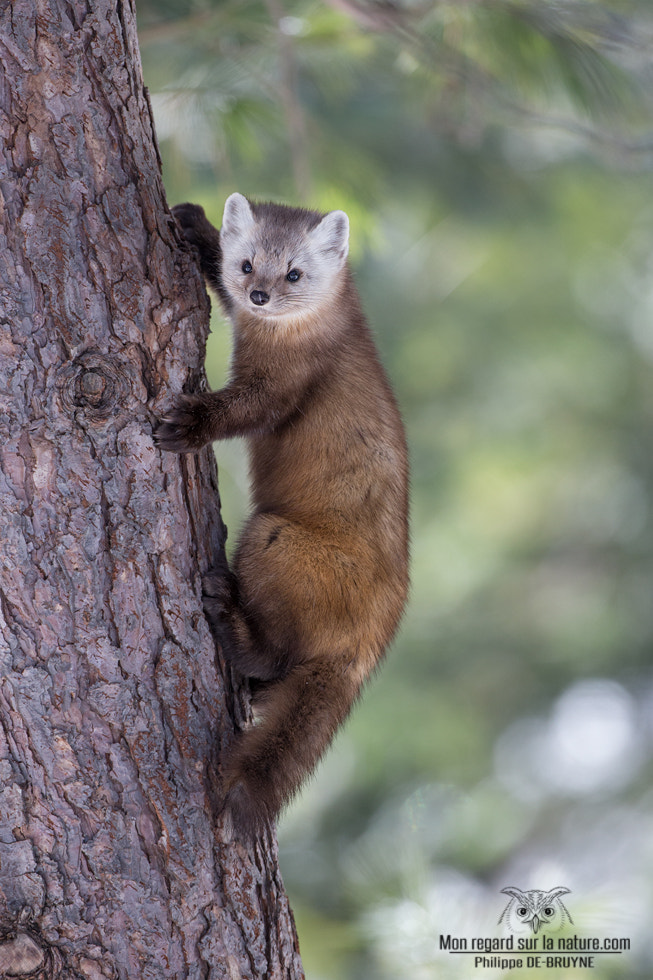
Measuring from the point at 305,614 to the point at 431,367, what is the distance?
15.0 ft

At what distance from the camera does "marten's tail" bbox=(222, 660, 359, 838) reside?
2123 millimetres

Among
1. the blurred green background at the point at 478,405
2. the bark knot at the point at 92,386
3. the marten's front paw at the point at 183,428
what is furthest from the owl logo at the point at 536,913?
the bark knot at the point at 92,386

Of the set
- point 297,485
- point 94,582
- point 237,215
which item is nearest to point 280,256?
point 237,215

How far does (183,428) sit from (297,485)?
2.29 ft

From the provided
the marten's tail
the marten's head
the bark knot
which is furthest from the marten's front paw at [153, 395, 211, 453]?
the marten's head

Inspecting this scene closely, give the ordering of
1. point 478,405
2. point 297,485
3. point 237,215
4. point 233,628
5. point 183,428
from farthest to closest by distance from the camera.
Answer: point 478,405 < point 237,215 < point 297,485 < point 233,628 < point 183,428

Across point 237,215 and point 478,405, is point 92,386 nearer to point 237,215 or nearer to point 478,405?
point 237,215

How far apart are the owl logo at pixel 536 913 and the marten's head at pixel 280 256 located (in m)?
2.01

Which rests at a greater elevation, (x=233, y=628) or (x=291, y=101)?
(x=291, y=101)

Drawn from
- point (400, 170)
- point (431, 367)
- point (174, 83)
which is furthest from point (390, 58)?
point (431, 367)

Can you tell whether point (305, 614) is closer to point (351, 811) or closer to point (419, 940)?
point (419, 940)

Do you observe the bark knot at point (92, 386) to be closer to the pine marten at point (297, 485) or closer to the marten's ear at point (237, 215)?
the pine marten at point (297, 485)

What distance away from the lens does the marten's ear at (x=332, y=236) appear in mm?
3195

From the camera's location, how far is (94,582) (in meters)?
2.04
